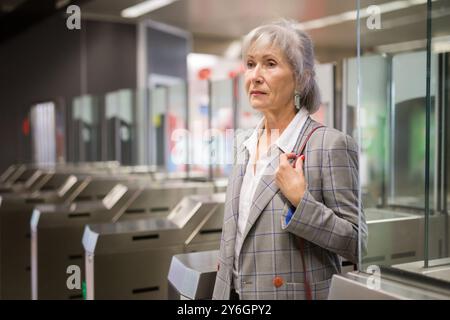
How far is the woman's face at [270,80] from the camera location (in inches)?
44.3

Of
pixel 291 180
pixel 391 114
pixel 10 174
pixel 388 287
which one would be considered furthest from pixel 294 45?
pixel 10 174

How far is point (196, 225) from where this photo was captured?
7.82ft

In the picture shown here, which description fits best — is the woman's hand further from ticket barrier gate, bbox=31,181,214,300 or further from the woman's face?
ticket barrier gate, bbox=31,181,214,300

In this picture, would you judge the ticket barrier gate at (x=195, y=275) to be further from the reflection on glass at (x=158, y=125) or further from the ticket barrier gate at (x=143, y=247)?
the reflection on glass at (x=158, y=125)

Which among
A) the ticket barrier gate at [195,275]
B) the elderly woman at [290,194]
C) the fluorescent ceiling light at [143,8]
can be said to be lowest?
the ticket barrier gate at [195,275]

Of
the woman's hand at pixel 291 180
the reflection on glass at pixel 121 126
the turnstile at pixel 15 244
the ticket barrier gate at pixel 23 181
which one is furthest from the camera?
the reflection on glass at pixel 121 126

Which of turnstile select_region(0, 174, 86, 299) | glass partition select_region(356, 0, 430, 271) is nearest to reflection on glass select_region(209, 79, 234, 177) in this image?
glass partition select_region(356, 0, 430, 271)

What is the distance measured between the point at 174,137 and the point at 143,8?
6.75ft

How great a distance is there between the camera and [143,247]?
2305mm

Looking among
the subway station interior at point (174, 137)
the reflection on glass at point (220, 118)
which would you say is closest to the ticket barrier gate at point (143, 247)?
the subway station interior at point (174, 137)

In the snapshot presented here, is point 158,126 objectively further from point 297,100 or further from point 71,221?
point 297,100

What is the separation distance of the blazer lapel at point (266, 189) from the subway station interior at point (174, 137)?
12 cm
